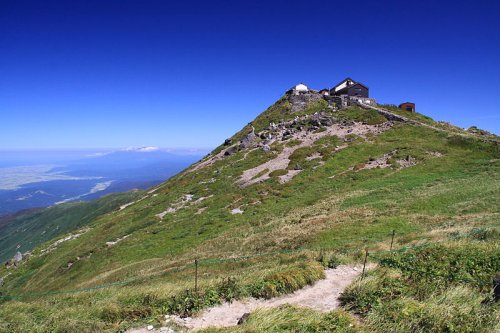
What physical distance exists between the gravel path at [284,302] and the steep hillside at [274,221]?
0.45m

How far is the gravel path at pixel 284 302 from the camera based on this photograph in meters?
11.8

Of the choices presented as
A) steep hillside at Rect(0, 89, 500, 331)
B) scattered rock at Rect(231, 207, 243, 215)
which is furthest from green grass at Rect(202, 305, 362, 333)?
scattered rock at Rect(231, 207, 243, 215)

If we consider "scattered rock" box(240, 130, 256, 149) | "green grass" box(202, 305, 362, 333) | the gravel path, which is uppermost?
"scattered rock" box(240, 130, 256, 149)

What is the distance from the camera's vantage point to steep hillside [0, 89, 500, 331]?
1382cm

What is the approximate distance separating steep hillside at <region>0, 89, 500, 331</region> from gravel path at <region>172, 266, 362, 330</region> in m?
0.45

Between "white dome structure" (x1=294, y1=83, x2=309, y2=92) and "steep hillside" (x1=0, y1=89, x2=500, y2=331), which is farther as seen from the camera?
"white dome structure" (x1=294, y1=83, x2=309, y2=92)

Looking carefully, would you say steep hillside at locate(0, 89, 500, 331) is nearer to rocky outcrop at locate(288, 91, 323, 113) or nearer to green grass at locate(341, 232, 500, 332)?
green grass at locate(341, 232, 500, 332)

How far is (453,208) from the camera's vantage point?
27.1 m

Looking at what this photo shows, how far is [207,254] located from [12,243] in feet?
677

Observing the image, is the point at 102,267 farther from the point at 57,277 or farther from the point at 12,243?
the point at 12,243

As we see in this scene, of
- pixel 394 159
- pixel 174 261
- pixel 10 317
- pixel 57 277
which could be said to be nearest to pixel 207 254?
pixel 174 261

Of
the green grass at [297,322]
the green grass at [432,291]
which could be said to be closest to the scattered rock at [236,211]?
the green grass at [432,291]

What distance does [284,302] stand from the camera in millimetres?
13125

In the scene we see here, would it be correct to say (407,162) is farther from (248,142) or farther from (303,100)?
(303,100)
